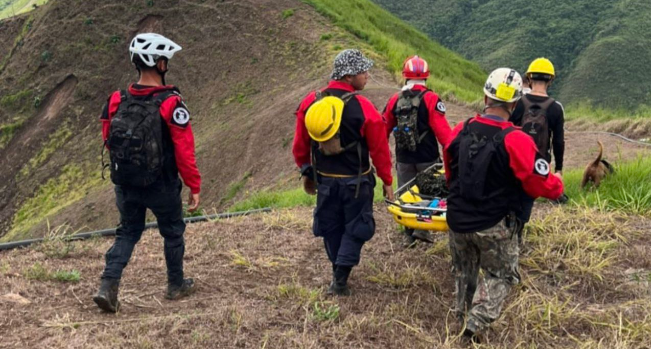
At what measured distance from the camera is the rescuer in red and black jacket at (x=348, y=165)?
4375mm

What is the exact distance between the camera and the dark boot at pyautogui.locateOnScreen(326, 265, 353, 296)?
462cm

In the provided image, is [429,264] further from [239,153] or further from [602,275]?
[239,153]

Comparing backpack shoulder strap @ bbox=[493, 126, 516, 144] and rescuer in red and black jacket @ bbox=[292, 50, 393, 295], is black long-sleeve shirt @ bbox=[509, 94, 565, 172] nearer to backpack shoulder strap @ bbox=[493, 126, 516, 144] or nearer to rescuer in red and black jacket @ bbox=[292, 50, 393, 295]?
rescuer in red and black jacket @ bbox=[292, 50, 393, 295]

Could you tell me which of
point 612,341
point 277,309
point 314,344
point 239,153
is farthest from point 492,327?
point 239,153

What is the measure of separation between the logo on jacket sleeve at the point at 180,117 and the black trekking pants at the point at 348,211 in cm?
109

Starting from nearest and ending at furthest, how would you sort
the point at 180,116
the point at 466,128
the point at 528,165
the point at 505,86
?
the point at 528,165 < the point at 505,86 < the point at 466,128 < the point at 180,116

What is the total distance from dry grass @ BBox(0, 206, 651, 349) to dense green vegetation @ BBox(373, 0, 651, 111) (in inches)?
1825

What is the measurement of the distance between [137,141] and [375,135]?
164cm

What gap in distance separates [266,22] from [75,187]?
9.07 meters

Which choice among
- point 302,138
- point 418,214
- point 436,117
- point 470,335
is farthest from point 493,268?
point 436,117

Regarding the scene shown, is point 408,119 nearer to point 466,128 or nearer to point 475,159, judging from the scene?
point 466,128

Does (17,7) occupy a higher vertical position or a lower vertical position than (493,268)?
lower

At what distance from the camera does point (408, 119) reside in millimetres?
5477

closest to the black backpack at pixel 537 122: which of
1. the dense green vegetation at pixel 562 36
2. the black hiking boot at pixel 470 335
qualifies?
the black hiking boot at pixel 470 335
